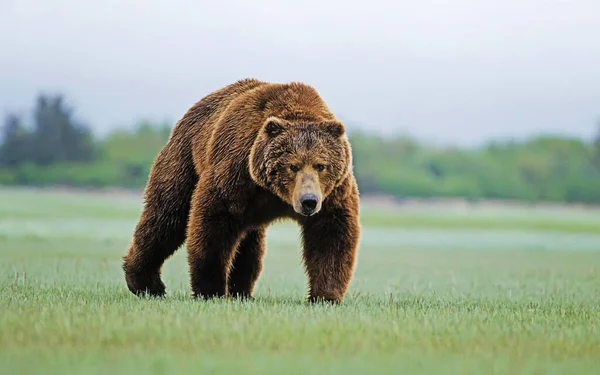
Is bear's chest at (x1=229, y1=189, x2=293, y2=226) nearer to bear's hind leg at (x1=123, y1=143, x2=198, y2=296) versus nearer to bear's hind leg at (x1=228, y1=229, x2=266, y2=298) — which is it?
bear's hind leg at (x1=123, y1=143, x2=198, y2=296)

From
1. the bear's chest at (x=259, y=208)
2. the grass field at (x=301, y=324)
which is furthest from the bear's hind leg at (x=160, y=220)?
the bear's chest at (x=259, y=208)

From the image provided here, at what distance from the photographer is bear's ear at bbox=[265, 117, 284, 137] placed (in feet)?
25.1

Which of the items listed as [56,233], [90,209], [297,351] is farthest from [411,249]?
[90,209]

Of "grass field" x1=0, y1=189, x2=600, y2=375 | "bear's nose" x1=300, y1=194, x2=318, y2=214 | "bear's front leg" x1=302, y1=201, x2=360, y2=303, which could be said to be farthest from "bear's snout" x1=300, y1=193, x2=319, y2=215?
"grass field" x1=0, y1=189, x2=600, y2=375

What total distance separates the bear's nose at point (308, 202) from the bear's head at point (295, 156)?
0.59 ft

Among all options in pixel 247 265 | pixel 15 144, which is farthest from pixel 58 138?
pixel 247 265

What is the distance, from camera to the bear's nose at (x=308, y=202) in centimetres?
733

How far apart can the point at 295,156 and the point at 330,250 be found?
84 cm

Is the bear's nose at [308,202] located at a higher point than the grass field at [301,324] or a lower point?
higher

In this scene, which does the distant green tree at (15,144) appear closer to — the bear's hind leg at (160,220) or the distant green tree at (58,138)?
the distant green tree at (58,138)

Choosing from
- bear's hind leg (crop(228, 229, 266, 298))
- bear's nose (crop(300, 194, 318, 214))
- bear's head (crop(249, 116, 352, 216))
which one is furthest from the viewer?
bear's hind leg (crop(228, 229, 266, 298))

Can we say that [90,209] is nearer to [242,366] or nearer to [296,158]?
[296,158]

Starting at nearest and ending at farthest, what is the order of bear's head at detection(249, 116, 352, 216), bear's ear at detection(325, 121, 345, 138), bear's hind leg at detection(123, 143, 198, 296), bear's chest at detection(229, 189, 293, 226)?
bear's head at detection(249, 116, 352, 216), bear's ear at detection(325, 121, 345, 138), bear's chest at detection(229, 189, 293, 226), bear's hind leg at detection(123, 143, 198, 296)

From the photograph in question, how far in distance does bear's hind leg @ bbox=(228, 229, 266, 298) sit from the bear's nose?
1980 mm
